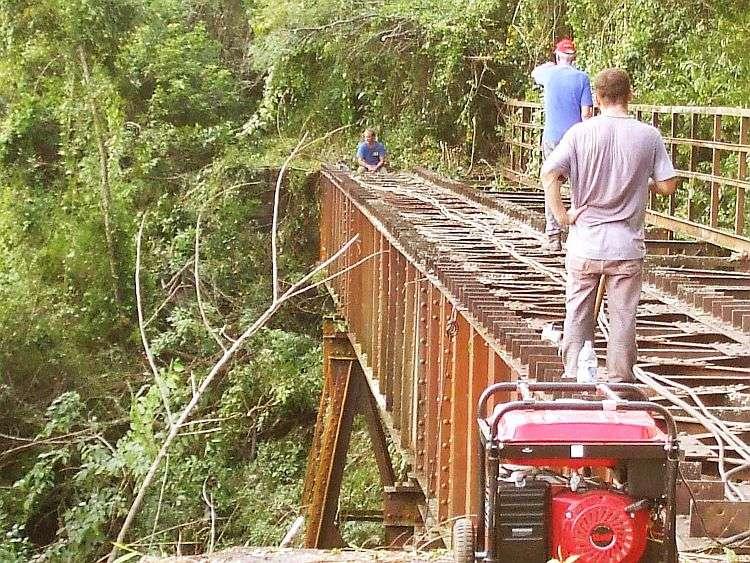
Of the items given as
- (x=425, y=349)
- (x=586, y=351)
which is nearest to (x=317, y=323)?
(x=425, y=349)

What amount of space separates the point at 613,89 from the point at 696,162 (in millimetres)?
10534

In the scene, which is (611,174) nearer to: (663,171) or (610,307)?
(663,171)

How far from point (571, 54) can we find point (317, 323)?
48.8 feet

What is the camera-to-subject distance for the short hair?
5047 mm

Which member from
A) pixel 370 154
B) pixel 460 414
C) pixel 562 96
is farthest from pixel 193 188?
pixel 460 414

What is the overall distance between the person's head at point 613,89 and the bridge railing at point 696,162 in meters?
4.62

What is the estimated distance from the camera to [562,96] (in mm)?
9156

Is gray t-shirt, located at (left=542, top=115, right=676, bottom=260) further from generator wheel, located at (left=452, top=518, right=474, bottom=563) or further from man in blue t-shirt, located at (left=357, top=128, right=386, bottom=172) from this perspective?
man in blue t-shirt, located at (left=357, top=128, right=386, bottom=172)

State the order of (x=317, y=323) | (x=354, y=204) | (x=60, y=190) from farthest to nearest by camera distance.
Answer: (x=60, y=190) → (x=317, y=323) → (x=354, y=204)

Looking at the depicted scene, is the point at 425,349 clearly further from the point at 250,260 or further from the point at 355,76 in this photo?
the point at 355,76

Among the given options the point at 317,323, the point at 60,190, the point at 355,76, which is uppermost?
the point at 355,76

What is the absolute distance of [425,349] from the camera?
8750 millimetres

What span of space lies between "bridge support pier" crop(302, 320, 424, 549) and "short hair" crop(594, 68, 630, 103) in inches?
305

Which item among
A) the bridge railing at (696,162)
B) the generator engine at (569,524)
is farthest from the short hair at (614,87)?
the bridge railing at (696,162)
